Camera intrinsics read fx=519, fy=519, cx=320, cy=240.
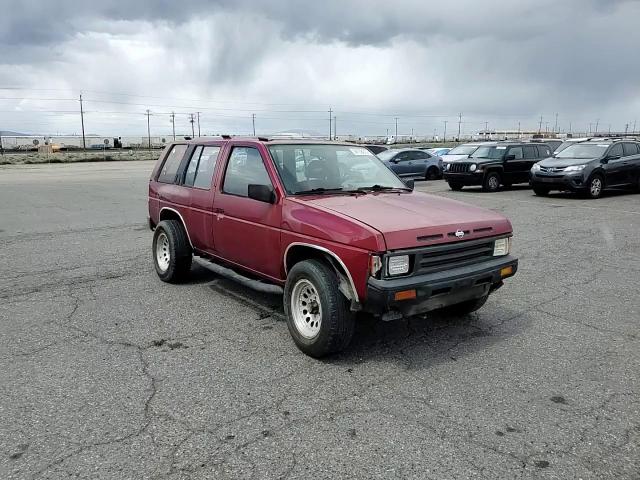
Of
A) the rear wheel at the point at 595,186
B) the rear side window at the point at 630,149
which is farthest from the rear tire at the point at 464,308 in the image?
the rear side window at the point at 630,149

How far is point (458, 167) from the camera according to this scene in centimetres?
1838

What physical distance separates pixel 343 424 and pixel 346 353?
1.09 m

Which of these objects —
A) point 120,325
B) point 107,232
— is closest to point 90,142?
point 107,232

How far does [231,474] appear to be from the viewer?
274 centimetres

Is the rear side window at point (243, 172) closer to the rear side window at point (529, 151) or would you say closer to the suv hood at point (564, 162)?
the suv hood at point (564, 162)

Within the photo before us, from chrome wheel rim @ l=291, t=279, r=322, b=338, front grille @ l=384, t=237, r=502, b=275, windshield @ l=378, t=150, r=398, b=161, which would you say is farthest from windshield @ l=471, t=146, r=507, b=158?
chrome wheel rim @ l=291, t=279, r=322, b=338

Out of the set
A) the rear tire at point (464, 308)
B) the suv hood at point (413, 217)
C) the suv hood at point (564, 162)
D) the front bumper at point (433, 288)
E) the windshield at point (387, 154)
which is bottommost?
the rear tire at point (464, 308)

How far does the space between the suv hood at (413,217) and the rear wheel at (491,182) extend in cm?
1416

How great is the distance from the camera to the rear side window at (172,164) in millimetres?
6504

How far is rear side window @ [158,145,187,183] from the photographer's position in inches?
256

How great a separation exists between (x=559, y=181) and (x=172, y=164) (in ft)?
41.7

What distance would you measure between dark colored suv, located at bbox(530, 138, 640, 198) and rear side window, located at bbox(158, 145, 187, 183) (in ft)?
41.5

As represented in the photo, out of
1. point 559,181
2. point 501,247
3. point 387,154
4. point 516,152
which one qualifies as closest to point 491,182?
point 516,152

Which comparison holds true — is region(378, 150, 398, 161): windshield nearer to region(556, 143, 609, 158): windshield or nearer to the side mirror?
region(556, 143, 609, 158): windshield
